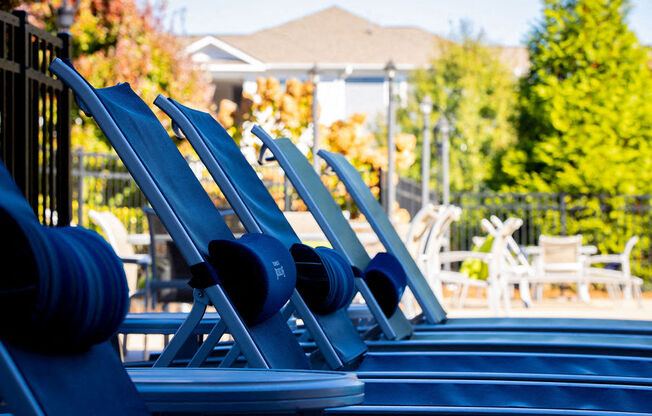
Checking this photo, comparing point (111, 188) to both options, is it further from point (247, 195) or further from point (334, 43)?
point (334, 43)

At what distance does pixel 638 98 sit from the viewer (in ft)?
54.9

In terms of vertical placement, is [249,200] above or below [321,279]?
above

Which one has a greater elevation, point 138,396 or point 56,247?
point 56,247

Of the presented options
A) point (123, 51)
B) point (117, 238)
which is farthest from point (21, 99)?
point (123, 51)

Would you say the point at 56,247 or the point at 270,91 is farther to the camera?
the point at 270,91

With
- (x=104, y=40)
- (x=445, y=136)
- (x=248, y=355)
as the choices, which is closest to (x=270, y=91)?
(x=445, y=136)

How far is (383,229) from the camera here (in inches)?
176

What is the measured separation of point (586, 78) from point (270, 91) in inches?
243

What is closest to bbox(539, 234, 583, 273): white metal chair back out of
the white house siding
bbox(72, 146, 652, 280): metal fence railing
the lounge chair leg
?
bbox(72, 146, 652, 280): metal fence railing

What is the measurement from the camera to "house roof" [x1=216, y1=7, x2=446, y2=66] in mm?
40344

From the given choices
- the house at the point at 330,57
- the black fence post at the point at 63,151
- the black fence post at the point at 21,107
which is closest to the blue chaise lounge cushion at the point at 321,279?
the black fence post at the point at 21,107

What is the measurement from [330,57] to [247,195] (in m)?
37.9

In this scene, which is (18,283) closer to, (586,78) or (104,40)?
(586,78)

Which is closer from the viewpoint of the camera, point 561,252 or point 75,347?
point 75,347
